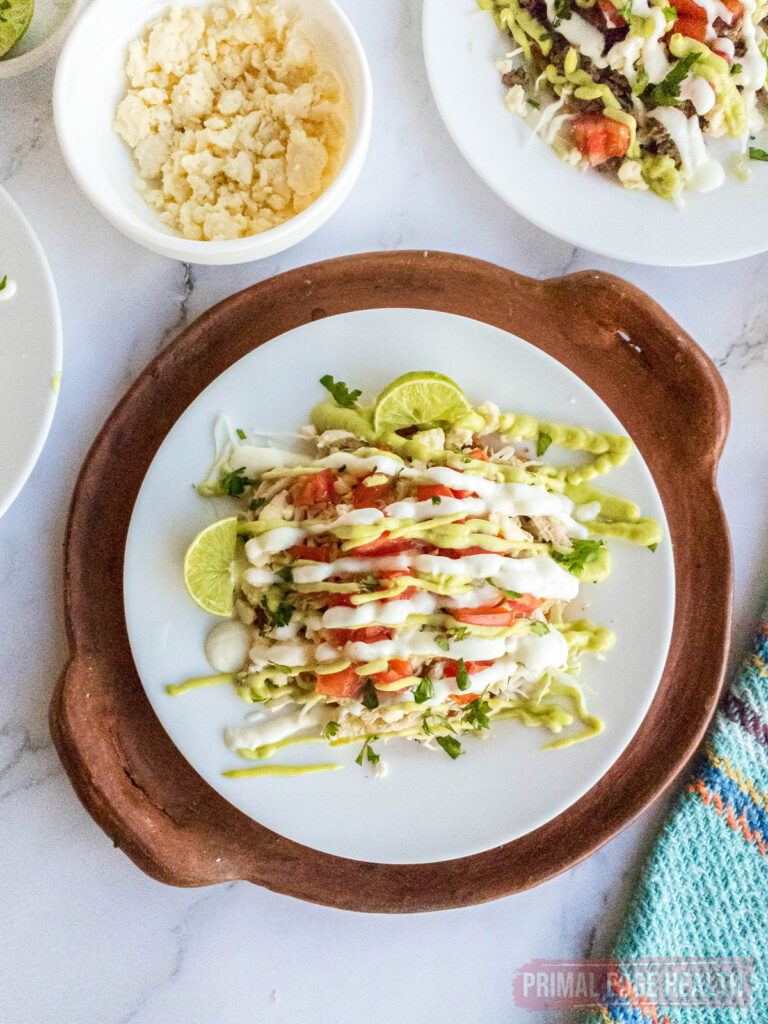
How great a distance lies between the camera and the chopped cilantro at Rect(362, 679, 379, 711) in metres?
1.62

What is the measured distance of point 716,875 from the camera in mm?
1934

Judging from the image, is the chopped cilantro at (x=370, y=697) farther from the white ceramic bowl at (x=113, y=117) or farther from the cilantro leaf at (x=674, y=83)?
the cilantro leaf at (x=674, y=83)

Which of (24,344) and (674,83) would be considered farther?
(674,83)

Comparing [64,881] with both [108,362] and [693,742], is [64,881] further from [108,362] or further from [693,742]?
[693,742]

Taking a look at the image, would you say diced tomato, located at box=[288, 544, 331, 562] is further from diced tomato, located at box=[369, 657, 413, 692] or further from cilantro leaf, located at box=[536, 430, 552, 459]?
cilantro leaf, located at box=[536, 430, 552, 459]

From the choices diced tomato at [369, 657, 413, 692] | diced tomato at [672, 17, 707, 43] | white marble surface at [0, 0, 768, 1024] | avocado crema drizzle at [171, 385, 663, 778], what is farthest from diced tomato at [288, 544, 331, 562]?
diced tomato at [672, 17, 707, 43]

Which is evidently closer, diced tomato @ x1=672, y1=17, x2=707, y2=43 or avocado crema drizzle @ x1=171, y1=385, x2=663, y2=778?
avocado crema drizzle @ x1=171, y1=385, x2=663, y2=778

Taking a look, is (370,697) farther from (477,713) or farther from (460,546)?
(460,546)

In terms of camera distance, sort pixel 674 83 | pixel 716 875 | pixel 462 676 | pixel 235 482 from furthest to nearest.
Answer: pixel 716 875 < pixel 674 83 < pixel 235 482 < pixel 462 676

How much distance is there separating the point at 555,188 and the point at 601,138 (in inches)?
6.1

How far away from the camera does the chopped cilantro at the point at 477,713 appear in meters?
1.66

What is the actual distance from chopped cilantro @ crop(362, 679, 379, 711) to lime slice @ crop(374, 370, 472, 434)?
53 cm

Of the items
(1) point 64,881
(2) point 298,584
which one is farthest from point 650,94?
(1) point 64,881

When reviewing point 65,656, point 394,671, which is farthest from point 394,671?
point 65,656
